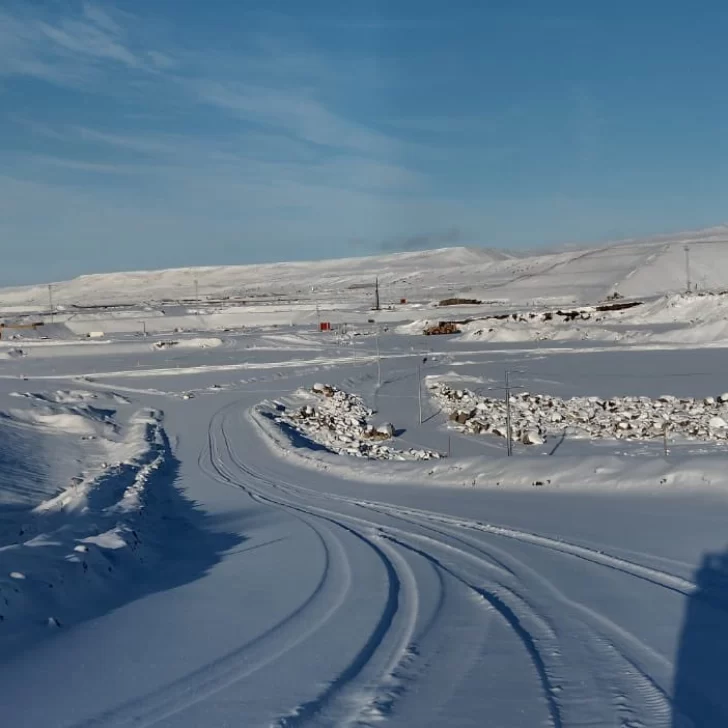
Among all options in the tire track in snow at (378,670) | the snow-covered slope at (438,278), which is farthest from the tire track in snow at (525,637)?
the snow-covered slope at (438,278)

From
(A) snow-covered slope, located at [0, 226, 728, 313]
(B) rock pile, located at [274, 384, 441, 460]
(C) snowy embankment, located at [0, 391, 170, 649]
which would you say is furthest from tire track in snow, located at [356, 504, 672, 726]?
(A) snow-covered slope, located at [0, 226, 728, 313]

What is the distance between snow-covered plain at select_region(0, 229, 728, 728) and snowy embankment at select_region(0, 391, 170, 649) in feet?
0.13

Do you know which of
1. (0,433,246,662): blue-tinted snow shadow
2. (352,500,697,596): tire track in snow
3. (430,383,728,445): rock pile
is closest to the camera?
(0,433,246,662): blue-tinted snow shadow

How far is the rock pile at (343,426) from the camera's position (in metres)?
18.0

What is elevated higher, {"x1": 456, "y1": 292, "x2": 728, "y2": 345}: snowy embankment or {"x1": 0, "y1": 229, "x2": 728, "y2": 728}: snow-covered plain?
{"x1": 456, "y1": 292, "x2": 728, "y2": 345}: snowy embankment

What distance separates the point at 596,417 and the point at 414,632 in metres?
16.6

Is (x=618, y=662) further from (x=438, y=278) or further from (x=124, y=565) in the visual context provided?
(x=438, y=278)

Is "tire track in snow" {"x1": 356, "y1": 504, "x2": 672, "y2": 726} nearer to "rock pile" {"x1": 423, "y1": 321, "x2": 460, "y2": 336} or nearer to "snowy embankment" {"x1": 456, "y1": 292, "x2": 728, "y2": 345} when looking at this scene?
"snowy embankment" {"x1": 456, "y1": 292, "x2": 728, "y2": 345}

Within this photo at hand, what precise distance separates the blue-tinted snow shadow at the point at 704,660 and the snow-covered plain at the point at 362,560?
0.06ft

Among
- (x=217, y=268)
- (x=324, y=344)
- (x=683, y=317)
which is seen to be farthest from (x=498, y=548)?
(x=217, y=268)

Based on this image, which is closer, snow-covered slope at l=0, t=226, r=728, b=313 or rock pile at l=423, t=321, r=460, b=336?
rock pile at l=423, t=321, r=460, b=336

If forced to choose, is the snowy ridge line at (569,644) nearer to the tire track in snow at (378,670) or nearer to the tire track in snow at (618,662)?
the tire track in snow at (618,662)

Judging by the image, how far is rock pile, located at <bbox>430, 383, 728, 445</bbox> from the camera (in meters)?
18.7

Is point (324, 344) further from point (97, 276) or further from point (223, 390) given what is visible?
point (97, 276)
